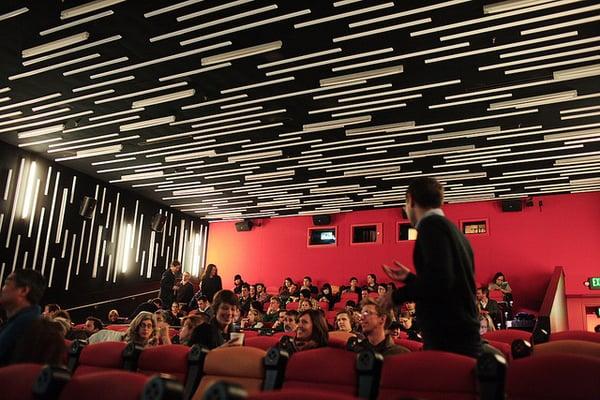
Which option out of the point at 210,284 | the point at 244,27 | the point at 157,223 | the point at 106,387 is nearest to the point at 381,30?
the point at 244,27

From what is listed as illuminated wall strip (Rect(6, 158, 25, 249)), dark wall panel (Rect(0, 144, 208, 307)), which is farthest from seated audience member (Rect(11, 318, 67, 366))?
illuminated wall strip (Rect(6, 158, 25, 249))

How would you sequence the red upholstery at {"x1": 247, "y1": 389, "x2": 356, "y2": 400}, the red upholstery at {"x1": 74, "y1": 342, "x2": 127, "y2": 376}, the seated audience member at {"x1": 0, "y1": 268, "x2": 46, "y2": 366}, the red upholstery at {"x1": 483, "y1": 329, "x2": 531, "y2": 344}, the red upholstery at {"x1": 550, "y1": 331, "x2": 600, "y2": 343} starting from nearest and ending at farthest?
the red upholstery at {"x1": 247, "y1": 389, "x2": 356, "y2": 400}
the seated audience member at {"x1": 0, "y1": 268, "x2": 46, "y2": 366}
the red upholstery at {"x1": 74, "y1": 342, "x2": 127, "y2": 376}
the red upholstery at {"x1": 550, "y1": 331, "x2": 600, "y2": 343}
the red upholstery at {"x1": 483, "y1": 329, "x2": 531, "y2": 344}

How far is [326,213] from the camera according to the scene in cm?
1246

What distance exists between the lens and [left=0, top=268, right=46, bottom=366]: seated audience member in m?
2.45

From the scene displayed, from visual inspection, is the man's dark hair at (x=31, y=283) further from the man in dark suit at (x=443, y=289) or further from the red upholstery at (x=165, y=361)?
the man in dark suit at (x=443, y=289)

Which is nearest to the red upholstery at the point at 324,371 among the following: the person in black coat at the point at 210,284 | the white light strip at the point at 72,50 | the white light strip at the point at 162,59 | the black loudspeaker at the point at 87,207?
the white light strip at the point at 162,59

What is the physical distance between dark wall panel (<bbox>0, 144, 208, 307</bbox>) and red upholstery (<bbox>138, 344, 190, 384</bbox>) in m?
6.70

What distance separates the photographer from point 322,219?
12461 mm

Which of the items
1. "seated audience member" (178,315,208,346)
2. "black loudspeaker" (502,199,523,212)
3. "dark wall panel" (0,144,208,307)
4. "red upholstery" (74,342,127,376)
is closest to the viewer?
"red upholstery" (74,342,127,376)

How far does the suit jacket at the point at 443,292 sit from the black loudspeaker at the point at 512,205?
9317 mm

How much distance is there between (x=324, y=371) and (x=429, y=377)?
43cm

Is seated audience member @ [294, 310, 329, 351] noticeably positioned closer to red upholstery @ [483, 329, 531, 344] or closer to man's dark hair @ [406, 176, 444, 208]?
red upholstery @ [483, 329, 531, 344]

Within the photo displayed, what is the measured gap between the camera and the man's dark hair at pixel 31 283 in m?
2.79

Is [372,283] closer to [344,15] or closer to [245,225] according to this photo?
[245,225]
